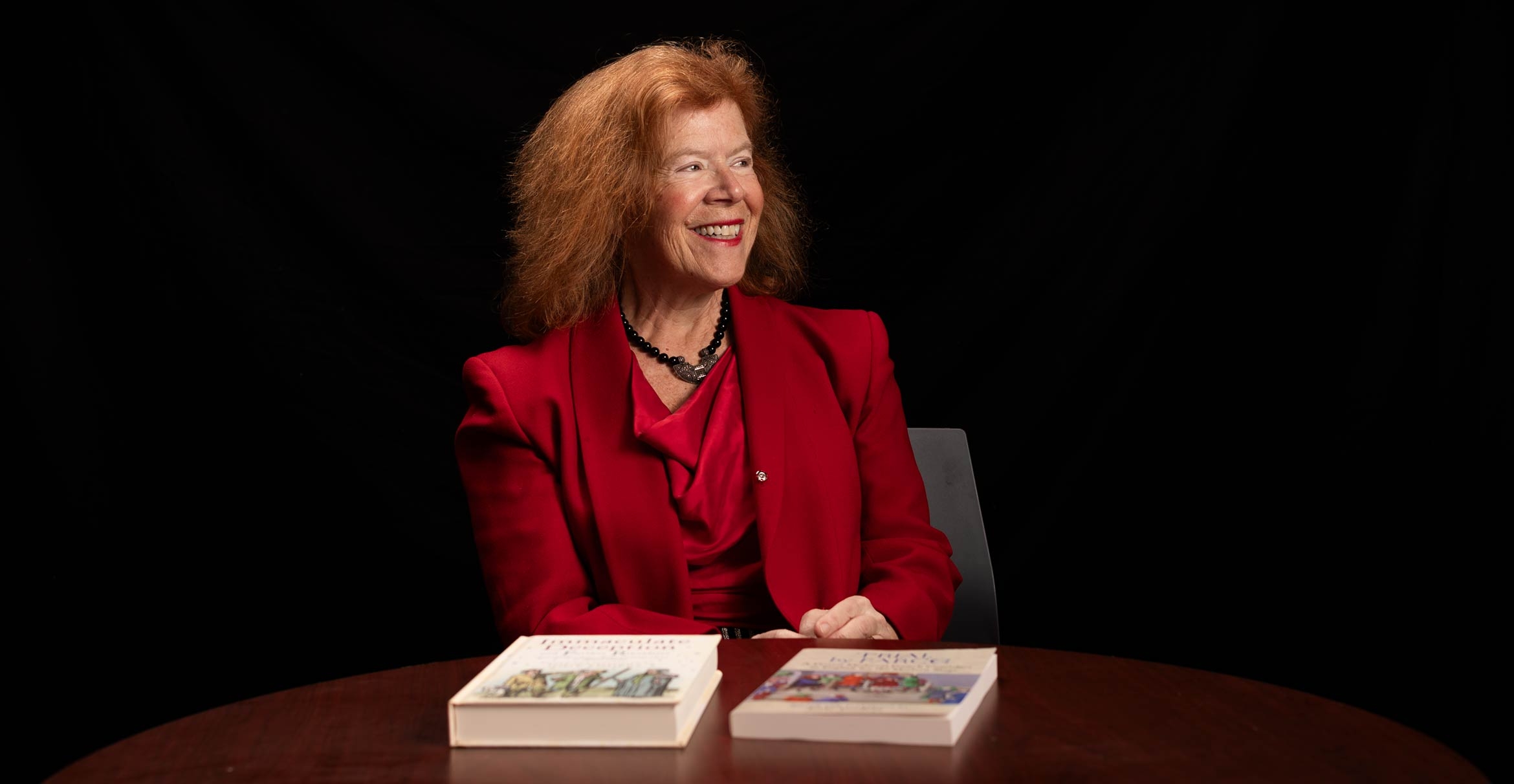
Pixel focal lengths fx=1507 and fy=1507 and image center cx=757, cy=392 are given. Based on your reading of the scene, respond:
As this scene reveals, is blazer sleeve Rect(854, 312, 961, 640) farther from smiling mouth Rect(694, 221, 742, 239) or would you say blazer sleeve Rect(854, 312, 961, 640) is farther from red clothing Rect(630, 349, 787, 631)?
smiling mouth Rect(694, 221, 742, 239)

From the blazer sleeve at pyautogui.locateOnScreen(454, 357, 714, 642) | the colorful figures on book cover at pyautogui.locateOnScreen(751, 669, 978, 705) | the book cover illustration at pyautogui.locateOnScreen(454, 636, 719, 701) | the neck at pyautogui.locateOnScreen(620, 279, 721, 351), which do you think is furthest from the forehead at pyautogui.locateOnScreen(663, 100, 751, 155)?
the colorful figures on book cover at pyautogui.locateOnScreen(751, 669, 978, 705)

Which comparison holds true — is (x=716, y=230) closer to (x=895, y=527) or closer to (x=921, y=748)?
(x=895, y=527)

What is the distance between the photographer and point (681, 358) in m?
2.50

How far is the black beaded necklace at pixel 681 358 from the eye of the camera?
247 centimetres

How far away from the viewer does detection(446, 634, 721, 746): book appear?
1404 mm

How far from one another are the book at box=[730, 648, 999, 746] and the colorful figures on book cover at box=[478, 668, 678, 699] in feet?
0.27

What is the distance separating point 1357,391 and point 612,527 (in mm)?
1605

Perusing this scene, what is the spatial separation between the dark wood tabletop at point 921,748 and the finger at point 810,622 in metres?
0.52

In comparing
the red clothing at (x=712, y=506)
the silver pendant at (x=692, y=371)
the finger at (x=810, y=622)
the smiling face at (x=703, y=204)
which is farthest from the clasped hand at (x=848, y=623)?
the smiling face at (x=703, y=204)

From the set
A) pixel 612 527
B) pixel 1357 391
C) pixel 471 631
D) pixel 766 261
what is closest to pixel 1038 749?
pixel 612 527

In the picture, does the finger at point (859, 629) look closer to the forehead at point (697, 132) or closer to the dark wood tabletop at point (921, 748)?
the dark wood tabletop at point (921, 748)

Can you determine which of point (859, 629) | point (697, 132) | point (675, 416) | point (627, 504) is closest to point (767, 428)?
point (675, 416)

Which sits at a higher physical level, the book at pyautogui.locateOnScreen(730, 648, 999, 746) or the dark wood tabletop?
the book at pyautogui.locateOnScreen(730, 648, 999, 746)

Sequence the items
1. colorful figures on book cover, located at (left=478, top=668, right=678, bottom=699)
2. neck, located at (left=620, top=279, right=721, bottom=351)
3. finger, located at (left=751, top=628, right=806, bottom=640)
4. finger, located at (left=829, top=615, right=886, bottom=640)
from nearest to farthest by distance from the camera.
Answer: colorful figures on book cover, located at (left=478, top=668, right=678, bottom=699) → finger, located at (left=751, top=628, right=806, bottom=640) → finger, located at (left=829, top=615, right=886, bottom=640) → neck, located at (left=620, top=279, right=721, bottom=351)
